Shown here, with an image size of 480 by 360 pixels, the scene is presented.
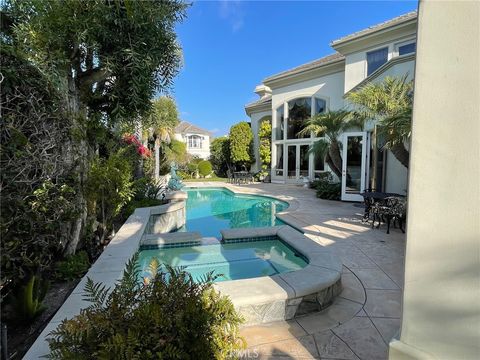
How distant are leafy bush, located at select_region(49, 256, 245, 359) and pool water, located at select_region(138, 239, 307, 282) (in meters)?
2.80

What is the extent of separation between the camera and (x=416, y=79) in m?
1.53

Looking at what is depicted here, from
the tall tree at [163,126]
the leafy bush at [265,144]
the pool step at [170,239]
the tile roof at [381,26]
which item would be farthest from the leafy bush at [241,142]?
the pool step at [170,239]

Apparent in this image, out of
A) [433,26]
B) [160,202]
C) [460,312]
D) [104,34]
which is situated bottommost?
[160,202]

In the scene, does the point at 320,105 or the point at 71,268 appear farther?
the point at 320,105

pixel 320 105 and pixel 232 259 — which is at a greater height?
pixel 320 105

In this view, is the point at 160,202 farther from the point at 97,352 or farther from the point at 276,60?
the point at 276,60

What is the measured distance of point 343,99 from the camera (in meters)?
16.2

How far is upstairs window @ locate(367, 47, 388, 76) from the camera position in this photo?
14086 mm

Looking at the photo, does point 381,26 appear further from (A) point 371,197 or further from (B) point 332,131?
(A) point 371,197

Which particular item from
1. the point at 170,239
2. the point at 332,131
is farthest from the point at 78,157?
the point at 332,131

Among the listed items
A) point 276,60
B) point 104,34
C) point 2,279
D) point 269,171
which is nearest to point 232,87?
point 276,60

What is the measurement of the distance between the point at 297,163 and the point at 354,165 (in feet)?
26.3

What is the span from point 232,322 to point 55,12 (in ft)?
16.0

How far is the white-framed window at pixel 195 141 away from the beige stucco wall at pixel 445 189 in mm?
39270
